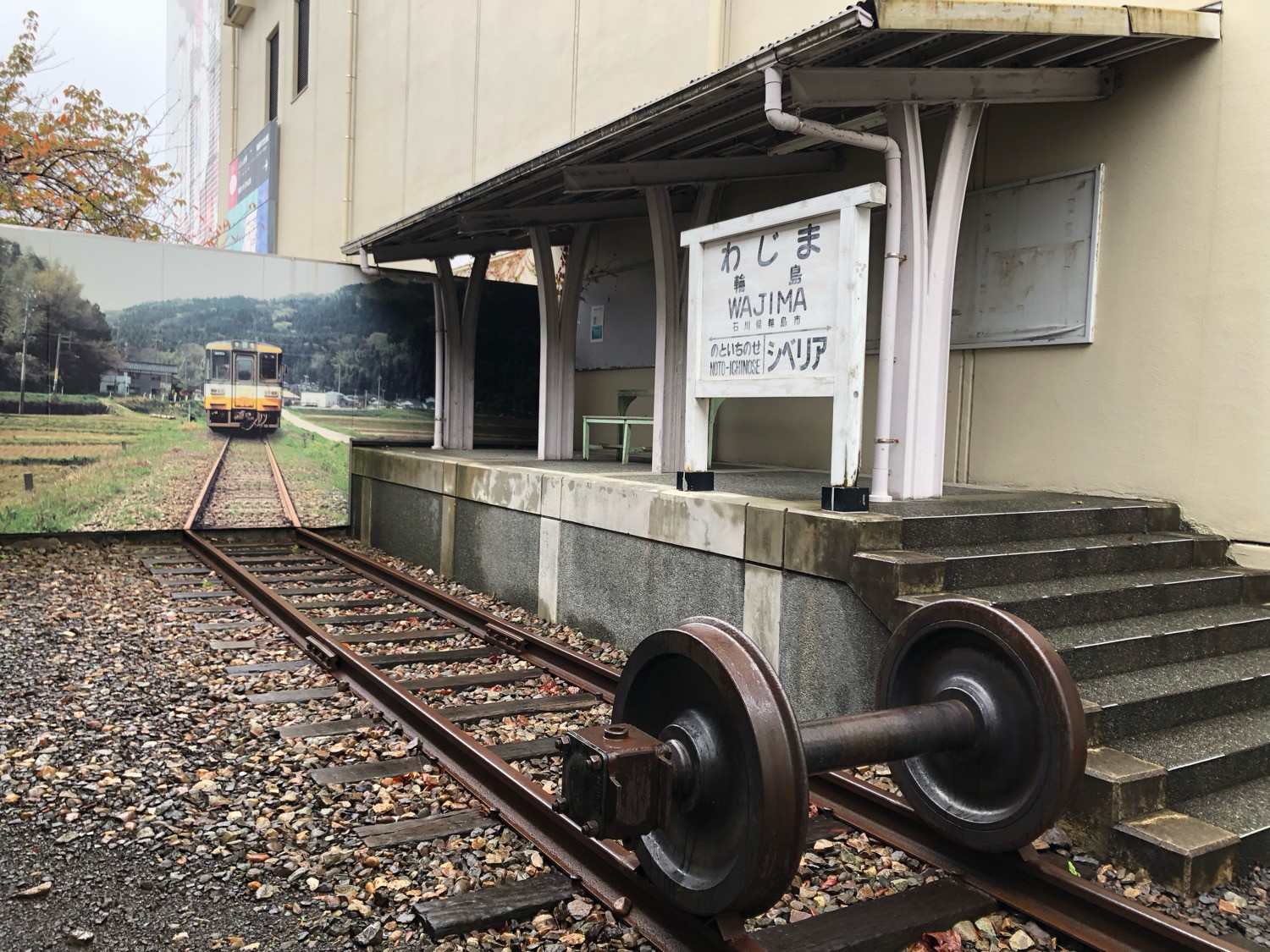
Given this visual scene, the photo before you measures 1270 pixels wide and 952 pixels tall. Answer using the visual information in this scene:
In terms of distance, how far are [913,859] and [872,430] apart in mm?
5157

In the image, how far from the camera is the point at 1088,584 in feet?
17.1

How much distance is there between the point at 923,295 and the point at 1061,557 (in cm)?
179

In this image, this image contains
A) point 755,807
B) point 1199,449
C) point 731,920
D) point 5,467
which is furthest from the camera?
point 5,467

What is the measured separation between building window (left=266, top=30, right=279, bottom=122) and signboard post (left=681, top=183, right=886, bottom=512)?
22.7 metres

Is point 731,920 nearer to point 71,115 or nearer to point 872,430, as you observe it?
point 872,430

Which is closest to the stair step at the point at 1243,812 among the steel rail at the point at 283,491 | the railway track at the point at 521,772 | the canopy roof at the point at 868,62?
the railway track at the point at 521,772

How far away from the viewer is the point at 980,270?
753 cm

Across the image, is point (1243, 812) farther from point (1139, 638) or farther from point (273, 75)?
point (273, 75)

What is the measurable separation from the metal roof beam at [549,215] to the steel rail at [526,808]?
4557mm

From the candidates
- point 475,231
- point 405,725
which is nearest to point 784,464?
point 475,231

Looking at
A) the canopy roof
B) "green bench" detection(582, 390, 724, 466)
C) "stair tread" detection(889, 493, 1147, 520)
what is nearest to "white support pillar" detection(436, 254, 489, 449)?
"green bench" detection(582, 390, 724, 466)

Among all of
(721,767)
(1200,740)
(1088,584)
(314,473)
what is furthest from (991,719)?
(314,473)

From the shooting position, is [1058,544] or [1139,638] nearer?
[1139,638]

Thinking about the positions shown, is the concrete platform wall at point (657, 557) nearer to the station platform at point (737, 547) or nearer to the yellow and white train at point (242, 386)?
the station platform at point (737, 547)
